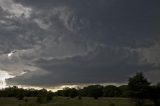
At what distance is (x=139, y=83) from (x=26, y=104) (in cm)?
3694

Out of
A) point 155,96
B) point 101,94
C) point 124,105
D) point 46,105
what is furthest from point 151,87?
point 101,94

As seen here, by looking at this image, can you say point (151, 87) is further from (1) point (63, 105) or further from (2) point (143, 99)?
(1) point (63, 105)

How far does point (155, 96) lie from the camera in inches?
5517

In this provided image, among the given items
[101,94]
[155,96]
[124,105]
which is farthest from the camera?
[101,94]

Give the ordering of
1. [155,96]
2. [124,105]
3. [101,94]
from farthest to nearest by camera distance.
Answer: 1. [101,94]
2. [155,96]
3. [124,105]

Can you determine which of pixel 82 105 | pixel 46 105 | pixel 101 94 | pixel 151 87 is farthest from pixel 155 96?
pixel 101 94

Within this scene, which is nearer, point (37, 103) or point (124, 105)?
point (124, 105)

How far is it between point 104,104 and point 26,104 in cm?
2625

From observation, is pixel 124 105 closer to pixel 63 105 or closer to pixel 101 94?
pixel 63 105

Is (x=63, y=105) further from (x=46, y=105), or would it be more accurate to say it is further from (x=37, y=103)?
(x=37, y=103)

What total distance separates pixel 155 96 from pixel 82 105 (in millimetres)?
24060

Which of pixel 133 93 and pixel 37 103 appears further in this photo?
pixel 37 103

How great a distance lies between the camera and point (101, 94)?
18500 cm

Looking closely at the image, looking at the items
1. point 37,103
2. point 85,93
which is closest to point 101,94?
point 85,93
